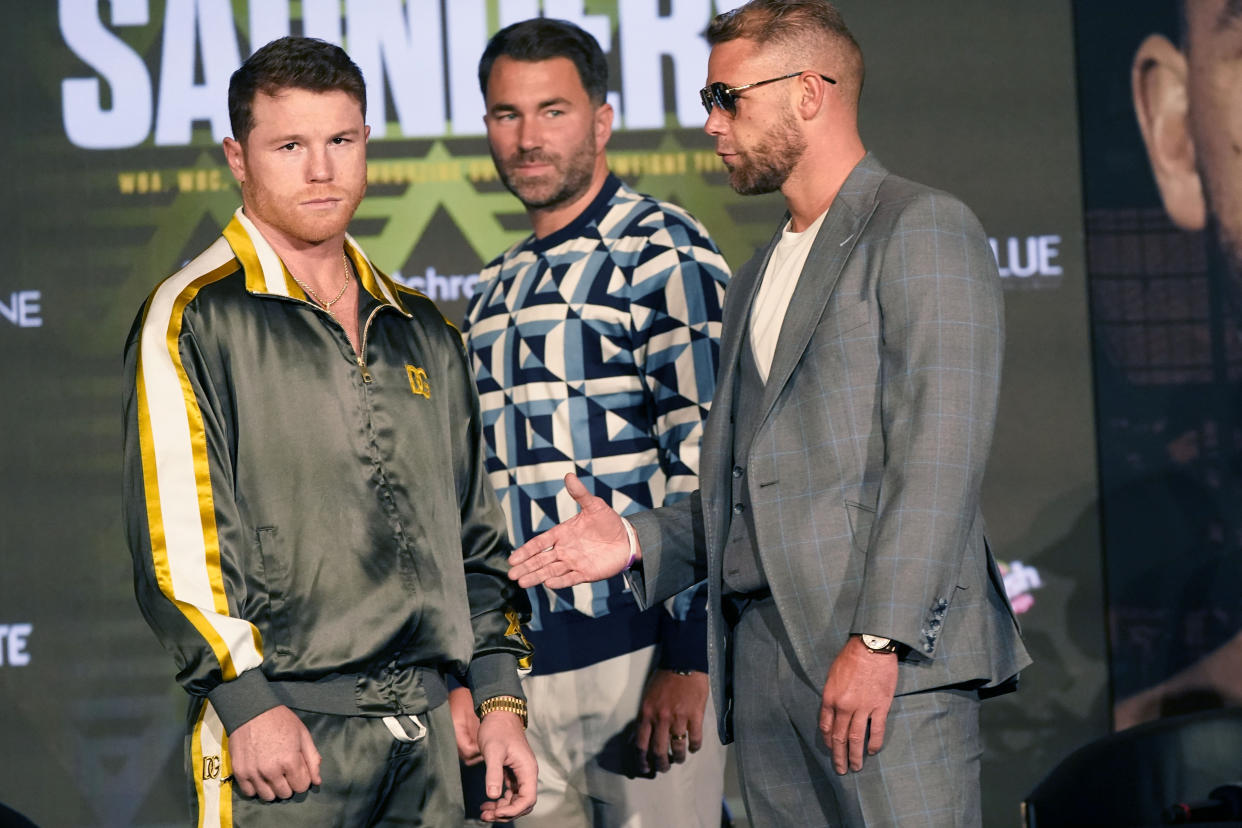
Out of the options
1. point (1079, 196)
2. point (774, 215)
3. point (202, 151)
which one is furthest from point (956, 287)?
point (202, 151)

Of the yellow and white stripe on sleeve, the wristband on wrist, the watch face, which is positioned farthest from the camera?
the wristband on wrist

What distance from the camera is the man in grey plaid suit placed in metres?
1.84

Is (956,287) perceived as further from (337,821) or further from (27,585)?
(27,585)

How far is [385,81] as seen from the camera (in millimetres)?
3930

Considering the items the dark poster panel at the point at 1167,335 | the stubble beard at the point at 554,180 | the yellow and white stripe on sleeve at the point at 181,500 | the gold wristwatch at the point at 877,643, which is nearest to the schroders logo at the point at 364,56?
the stubble beard at the point at 554,180

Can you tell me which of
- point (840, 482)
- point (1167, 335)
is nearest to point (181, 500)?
point (840, 482)

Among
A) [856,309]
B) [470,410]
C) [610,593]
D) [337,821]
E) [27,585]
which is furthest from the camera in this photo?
[27,585]

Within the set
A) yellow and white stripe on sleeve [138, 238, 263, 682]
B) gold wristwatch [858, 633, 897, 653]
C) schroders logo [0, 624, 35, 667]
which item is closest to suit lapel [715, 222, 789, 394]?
gold wristwatch [858, 633, 897, 653]

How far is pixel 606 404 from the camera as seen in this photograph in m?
2.71

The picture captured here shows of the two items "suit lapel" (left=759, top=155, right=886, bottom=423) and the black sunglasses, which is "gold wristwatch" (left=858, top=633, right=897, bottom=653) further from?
the black sunglasses

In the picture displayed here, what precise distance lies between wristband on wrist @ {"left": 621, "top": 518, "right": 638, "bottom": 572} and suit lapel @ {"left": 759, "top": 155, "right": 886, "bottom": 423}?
37 centimetres

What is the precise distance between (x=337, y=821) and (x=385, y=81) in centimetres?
267

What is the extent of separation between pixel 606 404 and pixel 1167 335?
2.15 m

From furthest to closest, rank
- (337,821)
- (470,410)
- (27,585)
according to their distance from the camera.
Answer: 1. (27,585)
2. (470,410)
3. (337,821)
